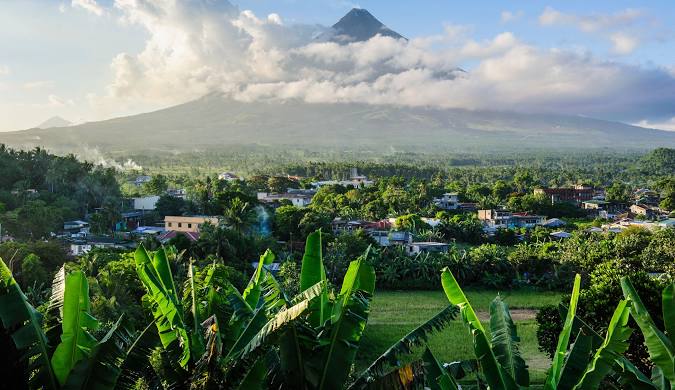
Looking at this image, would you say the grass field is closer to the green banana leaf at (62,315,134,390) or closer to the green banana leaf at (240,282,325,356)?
the green banana leaf at (240,282,325,356)

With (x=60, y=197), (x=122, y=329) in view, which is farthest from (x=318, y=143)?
(x=122, y=329)

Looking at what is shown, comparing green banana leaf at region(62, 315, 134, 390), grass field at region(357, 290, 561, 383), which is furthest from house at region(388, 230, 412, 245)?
green banana leaf at region(62, 315, 134, 390)

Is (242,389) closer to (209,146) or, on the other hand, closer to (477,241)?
(477,241)

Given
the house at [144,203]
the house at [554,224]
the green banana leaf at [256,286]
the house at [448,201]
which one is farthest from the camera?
the house at [448,201]

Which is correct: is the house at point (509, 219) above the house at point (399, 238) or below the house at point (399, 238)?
below

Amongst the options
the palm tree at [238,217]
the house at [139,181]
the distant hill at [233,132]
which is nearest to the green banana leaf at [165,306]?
the palm tree at [238,217]

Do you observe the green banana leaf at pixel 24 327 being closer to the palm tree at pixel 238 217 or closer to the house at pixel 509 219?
the palm tree at pixel 238 217
